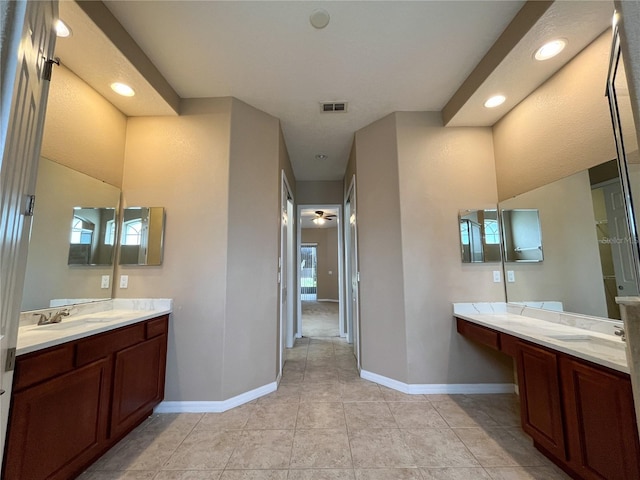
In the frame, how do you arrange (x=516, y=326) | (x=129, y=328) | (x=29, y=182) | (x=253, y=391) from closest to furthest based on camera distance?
(x=29, y=182)
(x=129, y=328)
(x=516, y=326)
(x=253, y=391)

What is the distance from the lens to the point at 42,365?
4.43ft

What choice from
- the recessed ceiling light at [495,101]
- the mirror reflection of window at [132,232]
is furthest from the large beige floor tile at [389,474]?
the recessed ceiling light at [495,101]

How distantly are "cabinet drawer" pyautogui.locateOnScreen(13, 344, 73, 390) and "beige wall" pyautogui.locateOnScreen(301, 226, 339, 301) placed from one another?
370 inches

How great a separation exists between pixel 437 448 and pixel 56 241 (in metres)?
3.02

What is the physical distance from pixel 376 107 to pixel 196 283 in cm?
247

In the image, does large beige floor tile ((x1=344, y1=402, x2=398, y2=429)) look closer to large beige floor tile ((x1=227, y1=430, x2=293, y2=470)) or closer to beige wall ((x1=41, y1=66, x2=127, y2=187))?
large beige floor tile ((x1=227, y1=430, x2=293, y2=470))

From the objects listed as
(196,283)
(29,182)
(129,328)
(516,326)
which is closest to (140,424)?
(129,328)

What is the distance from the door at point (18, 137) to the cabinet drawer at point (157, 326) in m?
1.06

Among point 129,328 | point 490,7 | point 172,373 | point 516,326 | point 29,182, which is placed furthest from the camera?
point 172,373

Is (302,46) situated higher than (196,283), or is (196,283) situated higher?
(302,46)

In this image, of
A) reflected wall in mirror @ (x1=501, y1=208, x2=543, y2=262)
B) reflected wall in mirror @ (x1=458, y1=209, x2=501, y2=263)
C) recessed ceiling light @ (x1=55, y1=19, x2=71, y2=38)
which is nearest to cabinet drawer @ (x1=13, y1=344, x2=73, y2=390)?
recessed ceiling light @ (x1=55, y1=19, x2=71, y2=38)

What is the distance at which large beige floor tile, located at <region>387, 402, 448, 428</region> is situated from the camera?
2.16 m

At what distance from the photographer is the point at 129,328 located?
1.97 metres

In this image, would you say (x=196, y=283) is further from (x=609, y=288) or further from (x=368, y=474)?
(x=609, y=288)
